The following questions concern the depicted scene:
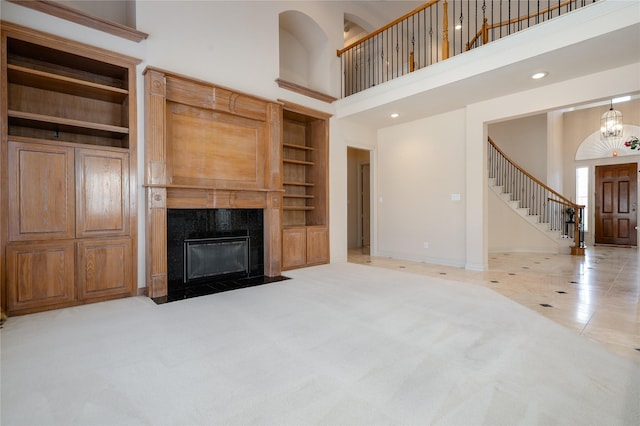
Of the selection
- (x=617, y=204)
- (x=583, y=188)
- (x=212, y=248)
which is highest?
(x=583, y=188)

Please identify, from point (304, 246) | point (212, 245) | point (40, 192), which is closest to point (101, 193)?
point (40, 192)

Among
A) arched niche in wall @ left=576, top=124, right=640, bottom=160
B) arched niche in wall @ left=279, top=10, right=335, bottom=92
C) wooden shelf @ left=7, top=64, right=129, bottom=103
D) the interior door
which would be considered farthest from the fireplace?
arched niche in wall @ left=576, top=124, right=640, bottom=160

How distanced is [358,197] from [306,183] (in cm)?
301

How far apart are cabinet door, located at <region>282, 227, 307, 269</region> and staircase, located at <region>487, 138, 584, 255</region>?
546 cm

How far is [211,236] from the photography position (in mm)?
4508

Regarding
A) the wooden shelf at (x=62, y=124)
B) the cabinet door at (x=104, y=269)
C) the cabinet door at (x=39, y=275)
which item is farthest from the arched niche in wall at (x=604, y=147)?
the cabinet door at (x=39, y=275)

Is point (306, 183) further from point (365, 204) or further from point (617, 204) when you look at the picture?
point (617, 204)

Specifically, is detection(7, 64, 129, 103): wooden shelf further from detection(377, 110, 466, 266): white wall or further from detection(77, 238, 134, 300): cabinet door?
detection(377, 110, 466, 266): white wall

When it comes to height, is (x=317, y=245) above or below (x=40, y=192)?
below

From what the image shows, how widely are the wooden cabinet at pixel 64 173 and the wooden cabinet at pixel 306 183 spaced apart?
2556 millimetres

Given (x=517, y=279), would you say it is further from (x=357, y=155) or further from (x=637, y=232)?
(x=637, y=232)

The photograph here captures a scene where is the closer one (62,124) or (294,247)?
(62,124)

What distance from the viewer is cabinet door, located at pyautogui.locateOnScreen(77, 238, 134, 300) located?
350cm

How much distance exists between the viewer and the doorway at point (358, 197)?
28.6 ft
